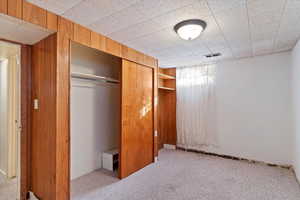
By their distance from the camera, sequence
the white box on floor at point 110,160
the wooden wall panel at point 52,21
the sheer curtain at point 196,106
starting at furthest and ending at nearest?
the sheer curtain at point 196,106 → the white box on floor at point 110,160 → the wooden wall panel at point 52,21

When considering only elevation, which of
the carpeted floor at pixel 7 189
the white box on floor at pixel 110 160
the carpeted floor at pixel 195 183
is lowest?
the carpeted floor at pixel 195 183

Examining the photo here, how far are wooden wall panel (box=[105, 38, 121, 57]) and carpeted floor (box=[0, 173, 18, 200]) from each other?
2473mm

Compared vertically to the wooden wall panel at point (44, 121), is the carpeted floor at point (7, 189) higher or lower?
lower

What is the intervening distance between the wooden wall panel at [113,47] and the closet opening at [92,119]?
188 millimetres

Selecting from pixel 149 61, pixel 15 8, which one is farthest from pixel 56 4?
pixel 149 61

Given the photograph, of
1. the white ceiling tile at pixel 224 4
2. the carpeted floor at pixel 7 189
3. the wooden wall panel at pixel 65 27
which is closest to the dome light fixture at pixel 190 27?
the white ceiling tile at pixel 224 4

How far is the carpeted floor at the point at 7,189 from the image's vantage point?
2.25 metres

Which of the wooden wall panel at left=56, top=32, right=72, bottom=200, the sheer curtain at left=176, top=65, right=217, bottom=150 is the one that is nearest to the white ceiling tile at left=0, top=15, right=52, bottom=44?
the wooden wall panel at left=56, top=32, right=72, bottom=200

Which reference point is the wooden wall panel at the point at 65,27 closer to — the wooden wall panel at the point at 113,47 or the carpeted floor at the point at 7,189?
the wooden wall panel at the point at 113,47

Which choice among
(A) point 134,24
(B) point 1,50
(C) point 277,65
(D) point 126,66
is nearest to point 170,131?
(D) point 126,66

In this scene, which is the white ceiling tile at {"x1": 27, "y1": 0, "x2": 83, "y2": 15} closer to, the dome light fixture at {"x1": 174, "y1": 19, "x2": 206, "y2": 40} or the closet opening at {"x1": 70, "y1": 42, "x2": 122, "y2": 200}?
the closet opening at {"x1": 70, "y1": 42, "x2": 122, "y2": 200}

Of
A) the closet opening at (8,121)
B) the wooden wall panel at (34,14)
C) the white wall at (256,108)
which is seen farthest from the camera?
the white wall at (256,108)

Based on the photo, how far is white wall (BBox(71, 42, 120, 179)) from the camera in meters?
2.82

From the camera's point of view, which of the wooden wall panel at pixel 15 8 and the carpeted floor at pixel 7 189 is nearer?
the wooden wall panel at pixel 15 8
